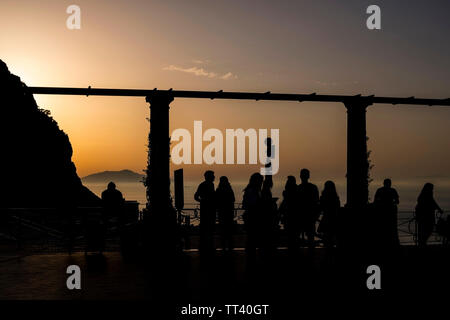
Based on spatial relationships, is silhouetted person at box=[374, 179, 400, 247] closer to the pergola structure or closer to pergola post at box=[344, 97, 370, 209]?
the pergola structure

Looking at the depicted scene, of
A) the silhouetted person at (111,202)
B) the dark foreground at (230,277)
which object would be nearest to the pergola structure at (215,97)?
the silhouetted person at (111,202)

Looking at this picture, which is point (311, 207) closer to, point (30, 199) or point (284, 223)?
point (284, 223)

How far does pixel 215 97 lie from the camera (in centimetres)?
1355

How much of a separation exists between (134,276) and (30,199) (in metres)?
41.2

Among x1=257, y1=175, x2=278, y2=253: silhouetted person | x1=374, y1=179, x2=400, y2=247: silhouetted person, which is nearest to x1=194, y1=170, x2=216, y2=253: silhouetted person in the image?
x1=257, y1=175, x2=278, y2=253: silhouetted person

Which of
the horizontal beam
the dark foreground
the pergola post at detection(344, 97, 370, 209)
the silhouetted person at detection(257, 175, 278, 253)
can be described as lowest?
the dark foreground

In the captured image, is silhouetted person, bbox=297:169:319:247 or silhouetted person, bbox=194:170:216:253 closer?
silhouetted person, bbox=297:169:319:247

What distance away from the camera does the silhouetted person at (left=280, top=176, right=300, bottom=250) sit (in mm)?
11234

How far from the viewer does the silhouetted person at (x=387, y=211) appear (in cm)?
1250

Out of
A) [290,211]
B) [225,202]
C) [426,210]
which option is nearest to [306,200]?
[290,211]

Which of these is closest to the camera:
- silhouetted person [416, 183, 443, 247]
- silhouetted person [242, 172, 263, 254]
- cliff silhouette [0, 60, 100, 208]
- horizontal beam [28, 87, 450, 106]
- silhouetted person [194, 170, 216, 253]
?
silhouetted person [242, 172, 263, 254]

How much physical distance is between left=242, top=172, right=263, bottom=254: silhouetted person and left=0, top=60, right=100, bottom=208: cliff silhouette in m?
33.3
